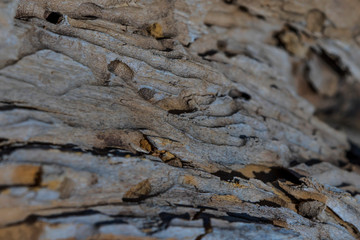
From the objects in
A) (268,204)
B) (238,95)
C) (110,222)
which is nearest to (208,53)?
(238,95)

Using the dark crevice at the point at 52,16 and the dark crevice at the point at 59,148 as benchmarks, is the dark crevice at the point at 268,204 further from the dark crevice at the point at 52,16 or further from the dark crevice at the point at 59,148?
the dark crevice at the point at 52,16

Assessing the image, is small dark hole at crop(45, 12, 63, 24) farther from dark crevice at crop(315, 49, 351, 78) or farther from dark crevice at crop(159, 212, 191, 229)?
dark crevice at crop(315, 49, 351, 78)

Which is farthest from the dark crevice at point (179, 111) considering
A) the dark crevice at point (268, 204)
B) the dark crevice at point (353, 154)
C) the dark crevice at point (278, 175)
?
the dark crevice at point (353, 154)

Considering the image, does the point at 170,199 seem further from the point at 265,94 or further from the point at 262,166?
the point at 265,94

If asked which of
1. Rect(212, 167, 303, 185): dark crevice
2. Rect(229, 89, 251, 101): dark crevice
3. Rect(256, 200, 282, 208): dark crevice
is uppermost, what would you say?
Rect(229, 89, 251, 101): dark crevice

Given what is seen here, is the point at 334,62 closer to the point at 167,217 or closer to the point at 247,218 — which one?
the point at 247,218

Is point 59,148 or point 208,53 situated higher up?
point 208,53

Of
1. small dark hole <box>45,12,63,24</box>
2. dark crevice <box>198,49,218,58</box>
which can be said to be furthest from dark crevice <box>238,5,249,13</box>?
small dark hole <box>45,12,63,24</box>

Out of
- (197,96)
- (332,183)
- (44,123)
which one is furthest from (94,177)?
(332,183)
